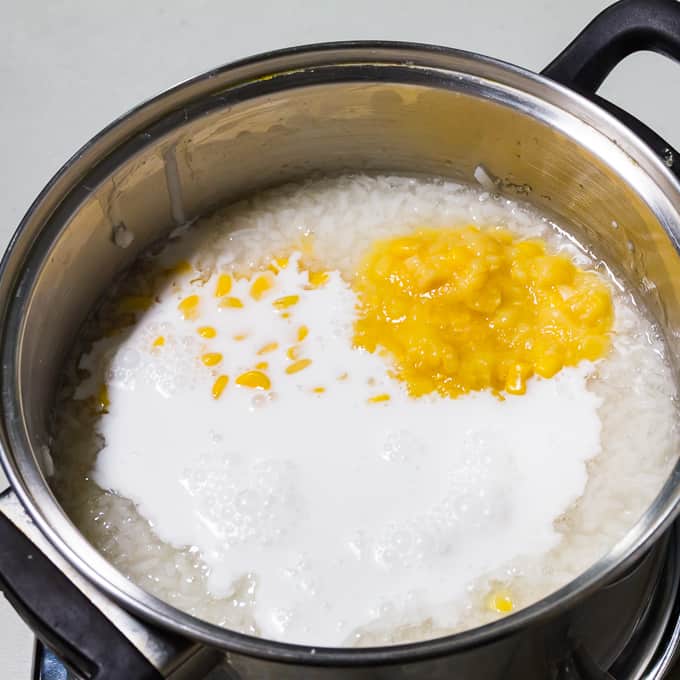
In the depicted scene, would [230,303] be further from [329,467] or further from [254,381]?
[329,467]

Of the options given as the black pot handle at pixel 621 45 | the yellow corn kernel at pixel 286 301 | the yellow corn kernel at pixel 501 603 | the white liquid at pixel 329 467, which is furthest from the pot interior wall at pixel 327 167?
the yellow corn kernel at pixel 501 603

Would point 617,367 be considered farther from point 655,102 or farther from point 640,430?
point 655,102

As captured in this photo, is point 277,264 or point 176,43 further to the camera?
point 176,43

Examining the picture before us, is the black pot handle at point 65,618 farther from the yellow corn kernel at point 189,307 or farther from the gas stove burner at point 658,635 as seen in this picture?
the yellow corn kernel at point 189,307

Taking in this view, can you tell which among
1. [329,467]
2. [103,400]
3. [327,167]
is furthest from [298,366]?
[327,167]

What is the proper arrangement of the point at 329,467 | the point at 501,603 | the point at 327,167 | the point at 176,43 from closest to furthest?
the point at 501,603, the point at 329,467, the point at 327,167, the point at 176,43

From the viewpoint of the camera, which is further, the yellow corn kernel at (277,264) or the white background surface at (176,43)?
the white background surface at (176,43)

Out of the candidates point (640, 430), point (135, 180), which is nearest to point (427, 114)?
point (135, 180)
